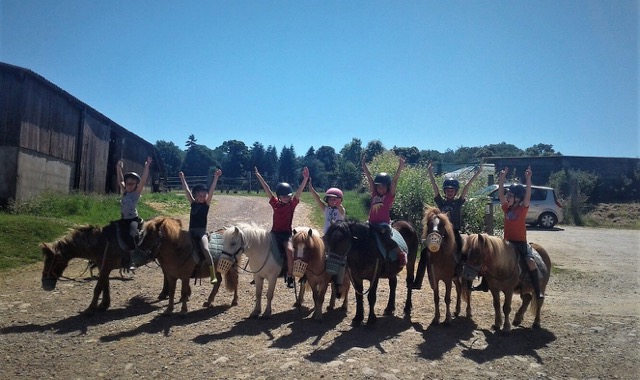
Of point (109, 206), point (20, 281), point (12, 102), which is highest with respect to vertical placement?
point (12, 102)

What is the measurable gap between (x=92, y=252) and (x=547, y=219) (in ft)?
65.9

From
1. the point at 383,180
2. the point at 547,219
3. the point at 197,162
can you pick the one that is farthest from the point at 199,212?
the point at 197,162

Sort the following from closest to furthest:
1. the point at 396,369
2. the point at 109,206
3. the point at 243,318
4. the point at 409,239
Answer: the point at 396,369, the point at 243,318, the point at 409,239, the point at 109,206

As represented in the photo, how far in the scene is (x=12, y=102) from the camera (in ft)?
53.5

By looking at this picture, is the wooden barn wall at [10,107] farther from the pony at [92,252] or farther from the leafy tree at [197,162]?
the leafy tree at [197,162]

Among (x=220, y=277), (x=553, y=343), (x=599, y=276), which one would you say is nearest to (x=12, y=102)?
(x=220, y=277)

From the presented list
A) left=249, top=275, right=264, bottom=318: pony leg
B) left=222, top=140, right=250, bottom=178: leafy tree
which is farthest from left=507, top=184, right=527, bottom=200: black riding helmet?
left=222, top=140, right=250, bottom=178: leafy tree

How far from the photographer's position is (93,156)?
22797mm

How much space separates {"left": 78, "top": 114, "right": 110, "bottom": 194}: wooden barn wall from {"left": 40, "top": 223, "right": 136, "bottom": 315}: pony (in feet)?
52.6

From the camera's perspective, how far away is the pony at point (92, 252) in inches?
280

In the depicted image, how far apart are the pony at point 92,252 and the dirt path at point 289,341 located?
582 mm

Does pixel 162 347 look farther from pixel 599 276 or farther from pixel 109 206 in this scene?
pixel 109 206

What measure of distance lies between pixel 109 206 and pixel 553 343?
1851 cm

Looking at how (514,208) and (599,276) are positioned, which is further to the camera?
(599,276)
